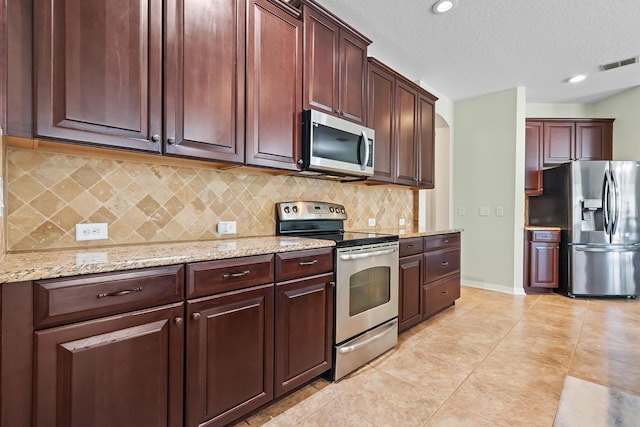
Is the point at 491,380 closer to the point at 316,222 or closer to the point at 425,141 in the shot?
the point at 316,222

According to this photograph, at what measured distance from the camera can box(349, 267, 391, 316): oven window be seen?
6.78 feet

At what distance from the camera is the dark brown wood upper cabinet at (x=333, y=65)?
7.03ft

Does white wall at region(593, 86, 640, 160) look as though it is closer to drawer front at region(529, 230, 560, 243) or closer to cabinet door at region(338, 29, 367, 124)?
drawer front at region(529, 230, 560, 243)

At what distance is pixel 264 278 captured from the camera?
1.58 m

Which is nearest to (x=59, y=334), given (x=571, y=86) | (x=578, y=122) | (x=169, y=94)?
(x=169, y=94)

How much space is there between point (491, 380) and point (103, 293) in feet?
7.37

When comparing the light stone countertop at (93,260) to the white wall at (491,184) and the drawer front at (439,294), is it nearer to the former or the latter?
the drawer front at (439,294)

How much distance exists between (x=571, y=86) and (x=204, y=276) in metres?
5.14

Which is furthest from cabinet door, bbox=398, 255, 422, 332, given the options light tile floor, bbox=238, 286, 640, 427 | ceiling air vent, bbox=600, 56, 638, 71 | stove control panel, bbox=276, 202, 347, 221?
ceiling air vent, bbox=600, 56, 638, 71

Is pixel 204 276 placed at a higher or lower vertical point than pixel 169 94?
lower

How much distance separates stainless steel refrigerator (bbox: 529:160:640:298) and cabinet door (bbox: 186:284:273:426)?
4.33 m

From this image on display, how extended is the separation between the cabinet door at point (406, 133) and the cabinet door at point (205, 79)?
179 centimetres

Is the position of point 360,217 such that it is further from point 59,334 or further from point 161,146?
point 59,334

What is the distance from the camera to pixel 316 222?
8.36 ft
